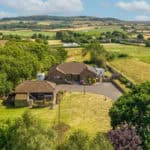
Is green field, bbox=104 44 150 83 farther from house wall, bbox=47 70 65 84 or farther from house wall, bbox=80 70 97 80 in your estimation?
house wall, bbox=47 70 65 84

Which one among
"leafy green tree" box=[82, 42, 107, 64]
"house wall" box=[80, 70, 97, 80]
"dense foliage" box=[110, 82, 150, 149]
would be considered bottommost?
"leafy green tree" box=[82, 42, 107, 64]

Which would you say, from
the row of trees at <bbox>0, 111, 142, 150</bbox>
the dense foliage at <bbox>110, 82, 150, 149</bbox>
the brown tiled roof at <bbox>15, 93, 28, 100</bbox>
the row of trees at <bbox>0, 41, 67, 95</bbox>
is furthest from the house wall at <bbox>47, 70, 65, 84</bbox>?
the row of trees at <bbox>0, 111, 142, 150</bbox>

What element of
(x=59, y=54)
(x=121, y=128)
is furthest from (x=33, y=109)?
(x=59, y=54)

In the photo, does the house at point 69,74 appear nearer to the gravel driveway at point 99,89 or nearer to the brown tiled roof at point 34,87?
the gravel driveway at point 99,89

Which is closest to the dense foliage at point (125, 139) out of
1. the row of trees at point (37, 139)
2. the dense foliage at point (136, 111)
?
the dense foliage at point (136, 111)

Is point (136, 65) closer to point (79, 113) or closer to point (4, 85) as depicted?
point (4, 85)

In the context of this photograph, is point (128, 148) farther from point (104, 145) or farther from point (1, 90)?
point (1, 90)
